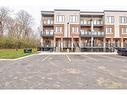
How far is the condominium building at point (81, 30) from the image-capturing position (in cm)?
4688

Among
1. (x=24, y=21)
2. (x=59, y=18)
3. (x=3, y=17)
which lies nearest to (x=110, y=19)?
(x=59, y=18)

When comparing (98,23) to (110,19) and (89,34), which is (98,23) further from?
(89,34)

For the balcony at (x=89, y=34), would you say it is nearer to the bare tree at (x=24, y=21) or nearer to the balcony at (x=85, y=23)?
the balcony at (x=85, y=23)

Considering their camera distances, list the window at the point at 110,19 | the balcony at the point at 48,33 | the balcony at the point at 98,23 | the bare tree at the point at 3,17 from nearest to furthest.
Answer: the balcony at the point at 48,33 → the window at the point at 110,19 → the balcony at the point at 98,23 → the bare tree at the point at 3,17

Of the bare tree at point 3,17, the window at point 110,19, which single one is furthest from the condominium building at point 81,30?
the bare tree at point 3,17

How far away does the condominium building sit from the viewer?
4688cm

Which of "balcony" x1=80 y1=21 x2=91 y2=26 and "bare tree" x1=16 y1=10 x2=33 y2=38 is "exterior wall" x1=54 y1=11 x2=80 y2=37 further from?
"bare tree" x1=16 y1=10 x2=33 y2=38

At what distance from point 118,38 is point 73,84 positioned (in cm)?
4295

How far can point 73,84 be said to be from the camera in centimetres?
777

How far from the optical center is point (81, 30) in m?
47.6

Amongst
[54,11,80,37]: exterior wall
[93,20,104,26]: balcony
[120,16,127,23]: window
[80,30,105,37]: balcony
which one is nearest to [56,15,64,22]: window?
[54,11,80,37]: exterior wall

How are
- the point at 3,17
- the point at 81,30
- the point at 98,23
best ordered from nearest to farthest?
the point at 81,30 → the point at 98,23 → the point at 3,17

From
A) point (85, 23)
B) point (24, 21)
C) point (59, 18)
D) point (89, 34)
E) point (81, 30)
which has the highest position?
point (24, 21)

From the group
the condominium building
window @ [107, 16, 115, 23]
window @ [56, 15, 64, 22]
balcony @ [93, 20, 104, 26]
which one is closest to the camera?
the condominium building
